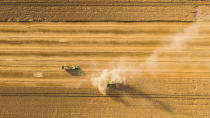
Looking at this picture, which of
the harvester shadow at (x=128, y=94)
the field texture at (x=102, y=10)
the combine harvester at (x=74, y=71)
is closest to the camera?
the harvester shadow at (x=128, y=94)

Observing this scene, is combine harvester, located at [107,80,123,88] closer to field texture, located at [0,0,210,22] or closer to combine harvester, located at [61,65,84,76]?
combine harvester, located at [61,65,84,76]

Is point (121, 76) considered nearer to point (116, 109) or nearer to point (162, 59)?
point (116, 109)

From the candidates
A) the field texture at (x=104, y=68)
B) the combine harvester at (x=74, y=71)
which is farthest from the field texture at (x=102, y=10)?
the combine harvester at (x=74, y=71)

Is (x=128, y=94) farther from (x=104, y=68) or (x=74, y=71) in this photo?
(x=74, y=71)

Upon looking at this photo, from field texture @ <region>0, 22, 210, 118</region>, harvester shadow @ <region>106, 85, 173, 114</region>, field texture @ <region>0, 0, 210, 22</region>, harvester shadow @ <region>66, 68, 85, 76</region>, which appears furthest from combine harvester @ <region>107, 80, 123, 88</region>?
field texture @ <region>0, 0, 210, 22</region>

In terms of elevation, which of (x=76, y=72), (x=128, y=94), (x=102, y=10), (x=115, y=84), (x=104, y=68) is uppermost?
(x=102, y=10)

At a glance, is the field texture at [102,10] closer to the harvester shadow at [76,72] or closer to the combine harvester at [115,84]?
the harvester shadow at [76,72]

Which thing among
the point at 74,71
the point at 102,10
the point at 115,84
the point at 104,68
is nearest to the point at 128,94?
the point at 115,84

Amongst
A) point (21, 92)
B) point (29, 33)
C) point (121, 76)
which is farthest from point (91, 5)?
point (21, 92)
